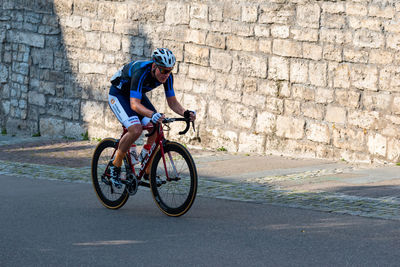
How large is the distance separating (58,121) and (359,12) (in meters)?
6.80

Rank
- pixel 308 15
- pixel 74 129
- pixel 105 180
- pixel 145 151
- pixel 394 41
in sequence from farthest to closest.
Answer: pixel 74 129 < pixel 308 15 < pixel 394 41 < pixel 105 180 < pixel 145 151

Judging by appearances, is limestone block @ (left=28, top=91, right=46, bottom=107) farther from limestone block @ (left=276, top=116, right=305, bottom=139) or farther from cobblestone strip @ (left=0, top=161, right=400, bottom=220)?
limestone block @ (left=276, top=116, right=305, bottom=139)

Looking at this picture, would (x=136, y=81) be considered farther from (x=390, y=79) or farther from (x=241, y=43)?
(x=241, y=43)

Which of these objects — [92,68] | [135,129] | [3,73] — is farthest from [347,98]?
[3,73]

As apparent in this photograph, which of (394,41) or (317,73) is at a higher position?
(394,41)

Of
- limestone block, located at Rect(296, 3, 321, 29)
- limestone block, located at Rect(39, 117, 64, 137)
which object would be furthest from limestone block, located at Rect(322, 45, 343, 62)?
limestone block, located at Rect(39, 117, 64, 137)

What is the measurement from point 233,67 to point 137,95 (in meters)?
5.11

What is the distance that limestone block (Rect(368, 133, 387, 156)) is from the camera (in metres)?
10.5

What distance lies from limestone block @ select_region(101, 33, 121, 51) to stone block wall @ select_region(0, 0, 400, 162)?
0.7 inches

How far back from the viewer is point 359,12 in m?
10.7

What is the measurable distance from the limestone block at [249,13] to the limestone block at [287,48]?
553 mm

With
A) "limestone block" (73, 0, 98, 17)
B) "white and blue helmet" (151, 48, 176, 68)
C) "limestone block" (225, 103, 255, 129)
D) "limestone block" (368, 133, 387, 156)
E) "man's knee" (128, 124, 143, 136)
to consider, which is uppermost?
"limestone block" (73, 0, 98, 17)

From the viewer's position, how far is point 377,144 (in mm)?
10578

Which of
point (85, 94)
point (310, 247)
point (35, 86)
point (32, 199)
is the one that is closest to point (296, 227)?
point (310, 247)
